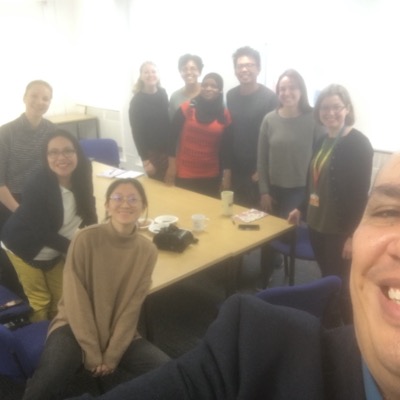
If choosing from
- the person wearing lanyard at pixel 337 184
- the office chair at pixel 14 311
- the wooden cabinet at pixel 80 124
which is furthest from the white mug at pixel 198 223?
the wooden cabinet at pixel 80 124

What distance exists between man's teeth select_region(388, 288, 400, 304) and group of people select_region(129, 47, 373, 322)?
1.96m

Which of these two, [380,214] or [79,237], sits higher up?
[380,214]

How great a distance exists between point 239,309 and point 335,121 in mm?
2101

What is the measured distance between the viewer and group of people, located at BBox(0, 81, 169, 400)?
84.7 inches

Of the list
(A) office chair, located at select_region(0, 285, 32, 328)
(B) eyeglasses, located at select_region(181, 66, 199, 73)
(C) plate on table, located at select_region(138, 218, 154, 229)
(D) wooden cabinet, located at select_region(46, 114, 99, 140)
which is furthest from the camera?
(D) wooden cabinet, located at select_region(46, 114, 99, 140)

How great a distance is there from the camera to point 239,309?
0.86 meters

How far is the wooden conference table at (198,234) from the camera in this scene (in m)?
2.49

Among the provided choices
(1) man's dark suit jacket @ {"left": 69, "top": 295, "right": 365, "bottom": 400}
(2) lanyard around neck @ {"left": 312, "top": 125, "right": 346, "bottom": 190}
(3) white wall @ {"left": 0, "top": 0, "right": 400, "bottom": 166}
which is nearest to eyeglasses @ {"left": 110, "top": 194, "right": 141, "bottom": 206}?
(2) lanyard around neck @ {"left": 312, "top": 125, "right": 346, "bottom": 190}

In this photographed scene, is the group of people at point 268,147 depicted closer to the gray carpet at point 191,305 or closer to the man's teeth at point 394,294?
the gray carpet at point 191,305

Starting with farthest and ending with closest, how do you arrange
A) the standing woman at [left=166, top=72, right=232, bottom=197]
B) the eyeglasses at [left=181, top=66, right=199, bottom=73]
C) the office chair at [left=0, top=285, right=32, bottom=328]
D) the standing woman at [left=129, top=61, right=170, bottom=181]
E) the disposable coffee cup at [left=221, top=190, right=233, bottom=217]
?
the standing woman at [left=129, top=61, right=170, bottom=181]
the eyeglasses at [left=181, top=66, right=199, bottom=73]
the standing woman at [left=166, top=72, right=232, bottom=197]
the disposable coffee cup at [left=221, top=190, right=233, bottom=217]
the office chair at [left=0, top=285, right=32, bottom=328]

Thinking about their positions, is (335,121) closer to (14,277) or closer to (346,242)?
(346,242)

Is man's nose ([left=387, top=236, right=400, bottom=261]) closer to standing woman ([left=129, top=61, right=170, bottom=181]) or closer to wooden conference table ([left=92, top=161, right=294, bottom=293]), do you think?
wooden conference table ([left=92, top=161, right=294, bottom=293])

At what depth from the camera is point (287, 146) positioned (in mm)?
3354

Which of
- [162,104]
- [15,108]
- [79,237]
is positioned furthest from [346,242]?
[15,108]
